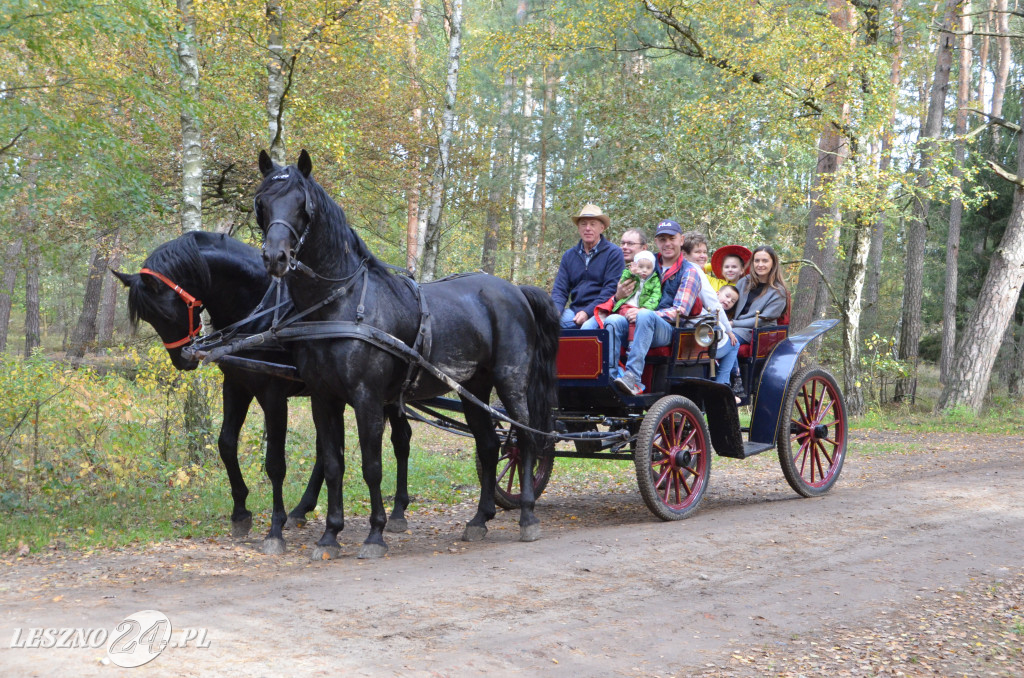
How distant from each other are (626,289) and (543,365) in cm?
109

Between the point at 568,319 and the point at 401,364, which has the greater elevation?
the point at 568,319

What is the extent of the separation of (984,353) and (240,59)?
1336cm

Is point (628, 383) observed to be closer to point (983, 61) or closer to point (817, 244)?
point (817, 244)

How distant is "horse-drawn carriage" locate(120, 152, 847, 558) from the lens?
5.60m

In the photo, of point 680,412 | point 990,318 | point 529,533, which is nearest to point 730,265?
point 680,412

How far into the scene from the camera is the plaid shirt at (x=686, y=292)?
7.18 metres

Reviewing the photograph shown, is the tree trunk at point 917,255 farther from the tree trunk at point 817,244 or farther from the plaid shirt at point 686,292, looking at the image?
the plaid shirt at point 686,292

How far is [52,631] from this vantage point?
12.8 feet

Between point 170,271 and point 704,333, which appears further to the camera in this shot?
point 704,333

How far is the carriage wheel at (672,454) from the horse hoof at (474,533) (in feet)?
4.00

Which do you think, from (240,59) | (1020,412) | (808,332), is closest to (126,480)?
(808,332)

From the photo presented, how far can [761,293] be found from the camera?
316 inches

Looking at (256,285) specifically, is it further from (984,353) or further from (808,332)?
(984,353)

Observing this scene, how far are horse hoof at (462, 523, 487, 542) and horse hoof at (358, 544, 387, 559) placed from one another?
2.78 feet
